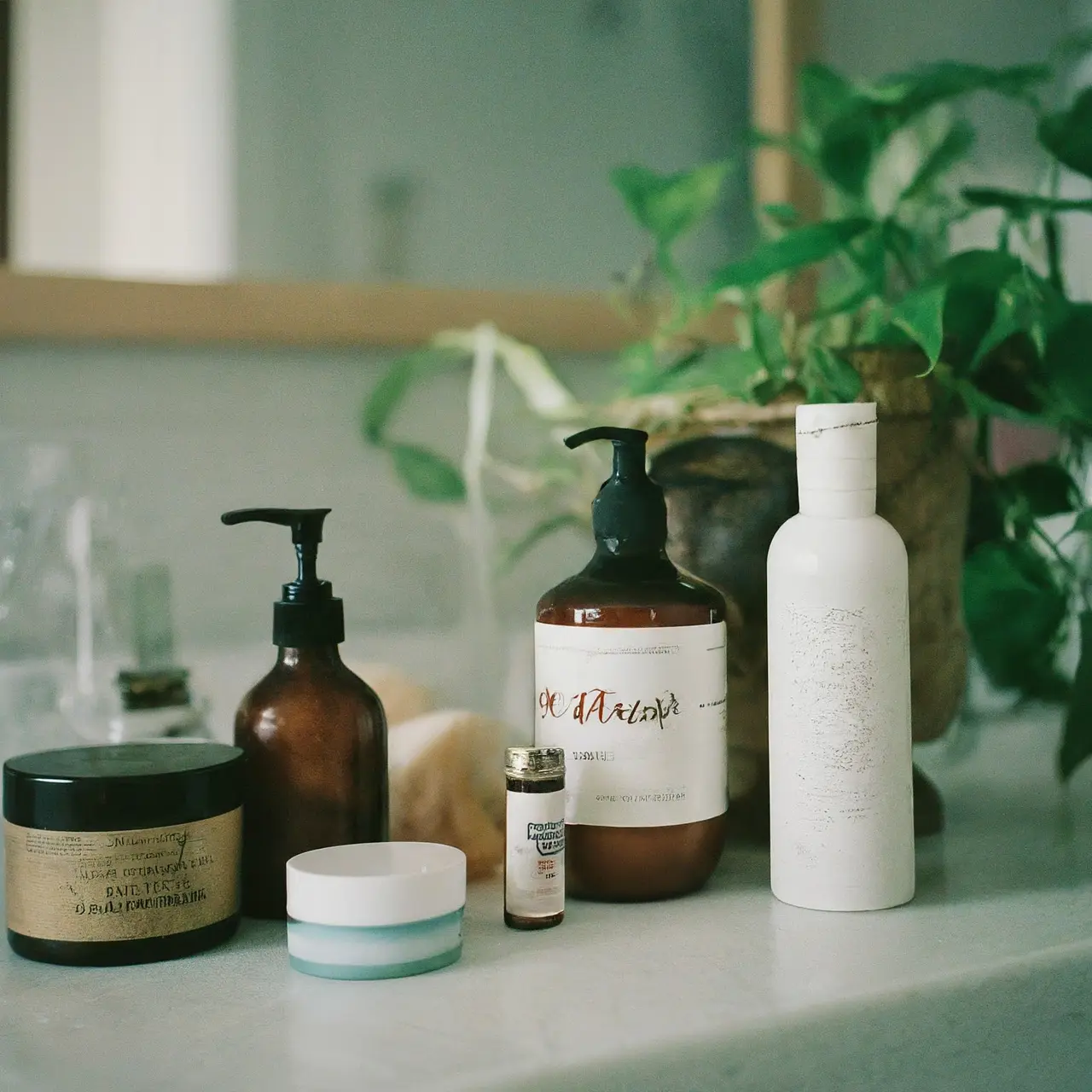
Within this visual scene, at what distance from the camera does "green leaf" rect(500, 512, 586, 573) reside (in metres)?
0.73

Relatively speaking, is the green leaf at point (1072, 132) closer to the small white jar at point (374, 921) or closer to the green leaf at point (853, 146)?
the green leaf at point (853, 146)

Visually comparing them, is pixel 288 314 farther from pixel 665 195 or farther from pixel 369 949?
pixel 369 949

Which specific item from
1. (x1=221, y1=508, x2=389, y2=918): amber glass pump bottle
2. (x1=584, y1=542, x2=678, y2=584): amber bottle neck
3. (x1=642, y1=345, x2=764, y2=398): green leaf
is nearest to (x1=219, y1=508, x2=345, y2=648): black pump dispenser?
(x1=221, y1=508, x2=389, y2=918): amber glass pump bottle

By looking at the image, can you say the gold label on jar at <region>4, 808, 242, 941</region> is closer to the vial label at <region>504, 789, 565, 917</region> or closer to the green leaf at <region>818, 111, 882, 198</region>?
the vial label at <region>504, 789, 565, 917</region>

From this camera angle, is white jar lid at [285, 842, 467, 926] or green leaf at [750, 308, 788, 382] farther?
green leaf at [750, 308, 788, 382]

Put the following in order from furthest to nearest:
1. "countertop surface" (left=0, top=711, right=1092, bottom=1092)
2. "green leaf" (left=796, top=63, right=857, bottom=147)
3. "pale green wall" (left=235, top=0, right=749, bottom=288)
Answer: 1. "pale green wall" (left=235, top=0, right=749, bottom=288)
2. "green leaf" (left=796, top=63, right=857, bottom=147)
3. "countertop surface" (left=0, top=711, right=1092, bottom=1092)

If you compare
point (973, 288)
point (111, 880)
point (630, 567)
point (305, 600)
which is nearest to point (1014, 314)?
point (973, 288)

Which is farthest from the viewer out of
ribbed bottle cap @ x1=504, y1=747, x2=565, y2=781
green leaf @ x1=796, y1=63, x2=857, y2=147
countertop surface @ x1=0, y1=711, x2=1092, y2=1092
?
green leaf @ x1=796, y1=63, x2=857, y2=147

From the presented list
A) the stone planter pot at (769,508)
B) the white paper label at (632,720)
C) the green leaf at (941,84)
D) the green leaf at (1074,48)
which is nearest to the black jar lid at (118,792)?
the white paper label at (632,720)

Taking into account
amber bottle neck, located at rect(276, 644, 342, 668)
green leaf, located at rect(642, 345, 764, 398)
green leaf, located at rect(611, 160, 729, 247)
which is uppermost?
green leaf, located at rect(611, 160, 729, 247)

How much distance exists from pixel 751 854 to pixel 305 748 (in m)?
0.22

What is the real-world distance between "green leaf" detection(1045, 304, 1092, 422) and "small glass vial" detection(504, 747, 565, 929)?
305 millimetres

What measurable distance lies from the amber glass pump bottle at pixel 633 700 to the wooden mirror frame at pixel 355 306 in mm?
358

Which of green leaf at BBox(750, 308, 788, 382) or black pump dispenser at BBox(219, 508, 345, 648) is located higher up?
green leaf at BBox(750, 308, 788, 382)
